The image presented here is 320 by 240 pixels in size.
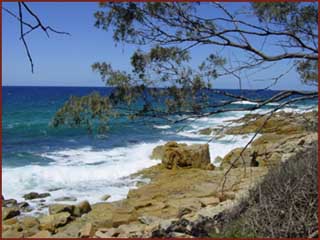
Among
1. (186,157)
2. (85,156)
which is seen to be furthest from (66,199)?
(85,156)

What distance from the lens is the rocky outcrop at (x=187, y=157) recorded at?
55.6 ft

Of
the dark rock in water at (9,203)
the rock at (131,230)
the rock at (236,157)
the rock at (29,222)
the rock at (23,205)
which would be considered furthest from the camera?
the rock at (236,157)

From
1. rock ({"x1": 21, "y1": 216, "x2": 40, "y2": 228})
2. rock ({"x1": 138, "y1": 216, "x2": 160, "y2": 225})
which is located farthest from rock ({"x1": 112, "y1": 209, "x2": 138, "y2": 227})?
rock ({"x1": 21, "y1": 216, "x2": 40, "y2": 228})

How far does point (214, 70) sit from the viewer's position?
6969 millimetres

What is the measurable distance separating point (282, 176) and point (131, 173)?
11.0m

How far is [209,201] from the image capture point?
11.0 meters

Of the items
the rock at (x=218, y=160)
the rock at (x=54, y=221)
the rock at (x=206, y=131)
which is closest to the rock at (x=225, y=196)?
the rock at (x=54, y=221)

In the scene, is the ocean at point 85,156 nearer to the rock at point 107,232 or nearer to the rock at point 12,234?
the rock at point 107,232

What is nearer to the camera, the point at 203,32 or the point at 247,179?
the point at 203,32

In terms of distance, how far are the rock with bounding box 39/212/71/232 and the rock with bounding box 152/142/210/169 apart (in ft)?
20.4

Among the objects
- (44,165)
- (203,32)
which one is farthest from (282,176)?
(44,165)

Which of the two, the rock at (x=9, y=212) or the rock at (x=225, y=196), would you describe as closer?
the rock at (x=225, y=196)

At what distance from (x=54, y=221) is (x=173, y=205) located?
2.76 m

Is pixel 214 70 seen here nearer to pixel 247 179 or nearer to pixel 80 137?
pixel 247 179
